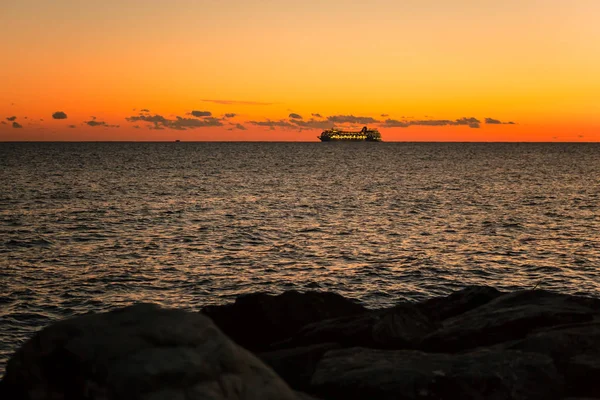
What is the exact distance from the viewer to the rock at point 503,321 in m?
10.9

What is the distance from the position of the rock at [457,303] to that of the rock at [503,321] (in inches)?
63.5

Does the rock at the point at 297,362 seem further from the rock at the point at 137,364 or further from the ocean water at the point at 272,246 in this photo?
the ocean water at the point at 272,246

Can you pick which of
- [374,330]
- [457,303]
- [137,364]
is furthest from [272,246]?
[137,364]

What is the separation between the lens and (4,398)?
6.52m

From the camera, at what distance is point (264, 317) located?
13.6 m

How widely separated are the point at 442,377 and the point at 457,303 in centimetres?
597

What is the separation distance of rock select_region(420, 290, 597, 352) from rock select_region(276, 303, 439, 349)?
39cm

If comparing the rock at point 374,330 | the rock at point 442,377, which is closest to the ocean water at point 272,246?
the rock at point 374,330

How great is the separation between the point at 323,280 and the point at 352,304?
→ 15.5 metres

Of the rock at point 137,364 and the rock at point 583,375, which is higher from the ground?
the rock at point 137,364

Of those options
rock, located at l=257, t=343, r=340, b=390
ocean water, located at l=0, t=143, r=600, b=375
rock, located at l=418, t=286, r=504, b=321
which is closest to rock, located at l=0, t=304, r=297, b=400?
rock, located at l=257, t=343, r=340, b=390

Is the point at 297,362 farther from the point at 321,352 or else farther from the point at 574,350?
the point at 574,350

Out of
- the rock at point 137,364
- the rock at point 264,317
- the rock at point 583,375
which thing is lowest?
the rock at point 264,317

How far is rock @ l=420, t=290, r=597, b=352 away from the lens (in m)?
10.9
